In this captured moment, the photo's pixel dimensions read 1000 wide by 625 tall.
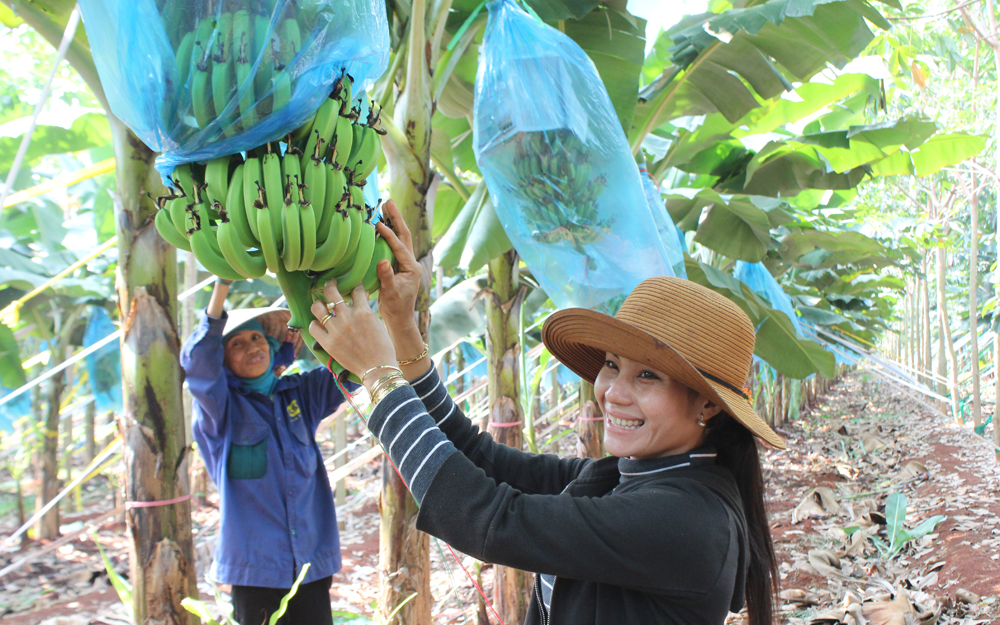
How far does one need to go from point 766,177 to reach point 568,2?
7.73ft

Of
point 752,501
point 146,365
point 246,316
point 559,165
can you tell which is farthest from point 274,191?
point 246,316

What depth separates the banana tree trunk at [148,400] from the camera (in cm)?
179

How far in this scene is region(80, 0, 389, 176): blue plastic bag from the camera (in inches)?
40.9

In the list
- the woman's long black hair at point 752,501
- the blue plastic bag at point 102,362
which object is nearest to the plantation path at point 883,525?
the woman's long black hair at point 752,501

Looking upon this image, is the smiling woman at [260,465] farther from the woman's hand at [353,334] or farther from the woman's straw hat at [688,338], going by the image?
the woman's straw hat at [688,338]

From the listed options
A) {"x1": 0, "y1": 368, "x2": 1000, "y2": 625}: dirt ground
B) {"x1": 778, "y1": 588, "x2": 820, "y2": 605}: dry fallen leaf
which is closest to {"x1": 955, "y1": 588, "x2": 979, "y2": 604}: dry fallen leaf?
{"x1": 0, "y1": 368, "x2": 1000, "y2": 625}: dirt ground

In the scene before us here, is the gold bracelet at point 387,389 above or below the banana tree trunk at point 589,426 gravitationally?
above

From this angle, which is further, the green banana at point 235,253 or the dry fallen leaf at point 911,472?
the dry fallen leaf at point 911,472

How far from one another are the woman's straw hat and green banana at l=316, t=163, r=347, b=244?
0.54 m

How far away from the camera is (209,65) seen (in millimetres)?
1056

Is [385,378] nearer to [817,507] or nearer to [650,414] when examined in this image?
[650,414]

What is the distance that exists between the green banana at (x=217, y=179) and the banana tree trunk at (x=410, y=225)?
1.01 m

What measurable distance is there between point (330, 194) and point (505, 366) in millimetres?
2588

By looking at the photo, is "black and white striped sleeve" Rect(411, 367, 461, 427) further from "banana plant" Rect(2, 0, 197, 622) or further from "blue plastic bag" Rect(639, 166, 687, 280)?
"blue plastic bag" Rect(639, 166, 687, 280)
